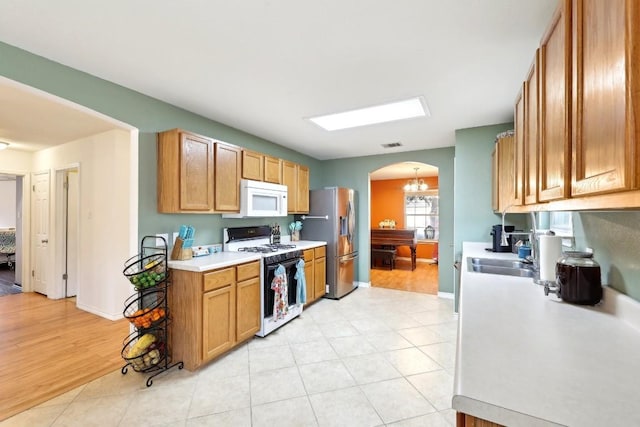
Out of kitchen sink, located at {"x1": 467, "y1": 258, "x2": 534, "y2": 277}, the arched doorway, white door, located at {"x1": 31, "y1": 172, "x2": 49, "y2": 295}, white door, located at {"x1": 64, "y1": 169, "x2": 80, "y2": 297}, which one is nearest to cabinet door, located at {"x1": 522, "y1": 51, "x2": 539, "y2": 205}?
kitchen sink, located at {"x1": 467, "y1": 258, "x2": 534, "y2": 277}

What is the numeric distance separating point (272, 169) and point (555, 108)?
3.06 meters

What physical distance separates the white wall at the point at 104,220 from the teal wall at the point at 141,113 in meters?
1.11

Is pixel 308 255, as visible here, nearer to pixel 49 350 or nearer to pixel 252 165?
pixel 252 165

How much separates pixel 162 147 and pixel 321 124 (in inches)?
70.5

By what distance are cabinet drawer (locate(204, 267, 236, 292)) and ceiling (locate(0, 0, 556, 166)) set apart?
5.34ft

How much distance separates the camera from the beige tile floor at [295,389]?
5.87 ft

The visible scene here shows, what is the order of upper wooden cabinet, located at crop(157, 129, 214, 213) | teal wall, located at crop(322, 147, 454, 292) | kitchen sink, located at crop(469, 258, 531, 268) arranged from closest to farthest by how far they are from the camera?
kitchen sink, located at crop(469, 258, 531, 268), upper wooden cabinet, located at crop(157, 129, 214, 213), teal wall, located at crop(322, 147, 454, 292)

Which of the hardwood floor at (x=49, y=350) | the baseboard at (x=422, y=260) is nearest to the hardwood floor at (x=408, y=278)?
the baseboard at (x=422, y=260)

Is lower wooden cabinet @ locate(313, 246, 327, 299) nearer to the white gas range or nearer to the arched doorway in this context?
the white gas range

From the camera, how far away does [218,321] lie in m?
2.46

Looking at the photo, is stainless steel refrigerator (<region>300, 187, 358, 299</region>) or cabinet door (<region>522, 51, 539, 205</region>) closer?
cabinet door (<region>522, 51, 539, 205</region>)

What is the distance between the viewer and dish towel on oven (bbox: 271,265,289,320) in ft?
10.1

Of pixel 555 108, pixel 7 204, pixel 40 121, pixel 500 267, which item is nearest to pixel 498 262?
pixel 500 267

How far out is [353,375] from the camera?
7.46 ft
